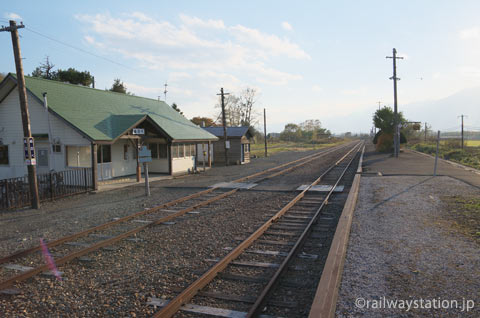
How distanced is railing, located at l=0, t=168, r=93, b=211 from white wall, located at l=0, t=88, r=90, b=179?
173cm

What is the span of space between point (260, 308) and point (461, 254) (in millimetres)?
4245

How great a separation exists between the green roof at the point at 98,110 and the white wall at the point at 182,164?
1.65m

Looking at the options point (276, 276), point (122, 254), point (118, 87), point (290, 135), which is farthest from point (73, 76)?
point (290, 135)

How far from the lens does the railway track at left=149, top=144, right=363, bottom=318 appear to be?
4391mm

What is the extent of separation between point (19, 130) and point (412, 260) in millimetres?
20070

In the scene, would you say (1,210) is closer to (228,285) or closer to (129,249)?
(129,249)

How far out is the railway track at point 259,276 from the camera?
14.4ft

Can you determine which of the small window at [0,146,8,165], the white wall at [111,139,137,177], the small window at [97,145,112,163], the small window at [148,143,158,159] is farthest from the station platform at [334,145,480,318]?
the small window at [0,146,8,165]

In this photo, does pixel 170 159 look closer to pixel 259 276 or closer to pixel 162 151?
pixel 162 151

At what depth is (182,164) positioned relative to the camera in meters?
23.1

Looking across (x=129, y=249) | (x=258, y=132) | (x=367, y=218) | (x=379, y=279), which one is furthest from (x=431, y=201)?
A: (x=258, y=132)

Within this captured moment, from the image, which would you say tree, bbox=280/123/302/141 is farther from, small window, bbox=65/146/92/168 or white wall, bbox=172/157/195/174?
small window, bbox=65/146/92/168

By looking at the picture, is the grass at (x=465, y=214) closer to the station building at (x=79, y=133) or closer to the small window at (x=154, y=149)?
the station building at (x=79, y=133)

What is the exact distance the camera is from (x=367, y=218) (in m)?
8.98
